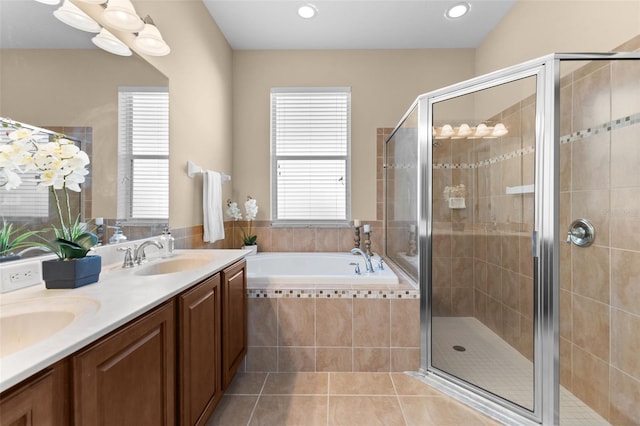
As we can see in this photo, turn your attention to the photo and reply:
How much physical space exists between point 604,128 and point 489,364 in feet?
4.80

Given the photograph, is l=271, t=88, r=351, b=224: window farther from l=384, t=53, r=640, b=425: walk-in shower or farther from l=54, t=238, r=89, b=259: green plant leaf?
l=54, t=238, r=89, b=259: green plant leaf

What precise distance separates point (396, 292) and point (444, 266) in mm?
382

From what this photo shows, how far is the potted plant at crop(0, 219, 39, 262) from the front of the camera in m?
0.95

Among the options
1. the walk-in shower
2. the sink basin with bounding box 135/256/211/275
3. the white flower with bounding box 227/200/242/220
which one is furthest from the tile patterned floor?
the white flower with bounding box 227/200/242/220

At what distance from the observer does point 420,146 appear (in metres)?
2.01

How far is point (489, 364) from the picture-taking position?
1756 millimetres

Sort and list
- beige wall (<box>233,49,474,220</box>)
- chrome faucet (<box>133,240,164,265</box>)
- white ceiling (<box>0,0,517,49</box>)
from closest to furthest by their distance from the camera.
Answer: chrome faucet (<box>133,240,164,265</box>) < white ceiling (<box>0,0,517,49</box>) < beige wall (<box>233,49,474,220</box>)

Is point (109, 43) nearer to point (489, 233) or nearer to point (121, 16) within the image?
point (121, 16)

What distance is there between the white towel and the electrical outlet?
1.27 metres

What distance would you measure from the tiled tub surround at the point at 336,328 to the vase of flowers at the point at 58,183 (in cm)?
104

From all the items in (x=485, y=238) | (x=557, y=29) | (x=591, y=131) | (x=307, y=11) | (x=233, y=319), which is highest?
(x=307, y=11)

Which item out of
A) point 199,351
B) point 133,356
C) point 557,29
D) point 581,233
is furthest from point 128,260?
point 557,29

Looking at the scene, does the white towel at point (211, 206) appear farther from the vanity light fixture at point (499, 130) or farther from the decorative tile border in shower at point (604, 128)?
the decorative tile border in shower at point (604, 128)

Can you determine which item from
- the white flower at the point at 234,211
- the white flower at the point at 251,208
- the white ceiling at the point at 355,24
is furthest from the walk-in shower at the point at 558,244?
the white flower at the point at 234,211
